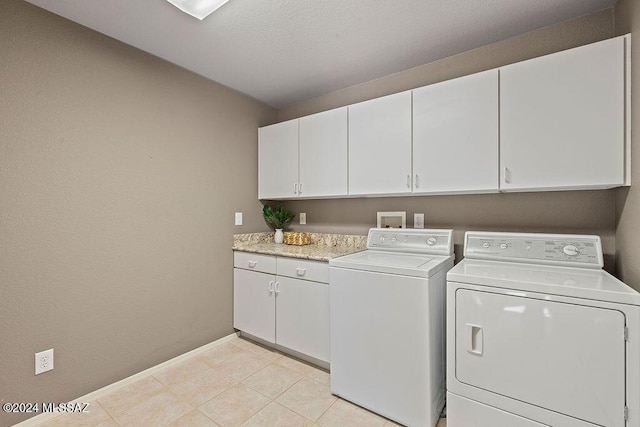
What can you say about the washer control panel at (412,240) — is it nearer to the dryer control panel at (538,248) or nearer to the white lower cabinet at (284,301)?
the dryer control panel at (538,248)

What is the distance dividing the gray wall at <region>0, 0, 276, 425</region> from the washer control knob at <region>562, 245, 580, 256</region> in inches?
100

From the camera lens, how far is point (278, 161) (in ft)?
9.15

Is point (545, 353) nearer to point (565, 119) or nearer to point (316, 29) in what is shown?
point (565, 119)

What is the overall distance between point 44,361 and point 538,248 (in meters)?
2.99

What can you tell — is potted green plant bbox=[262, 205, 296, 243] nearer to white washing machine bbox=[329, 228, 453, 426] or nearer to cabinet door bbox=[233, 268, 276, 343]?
cabinet door bbox=[233, 268, 276, 343]

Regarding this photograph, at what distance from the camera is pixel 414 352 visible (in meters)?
1.52

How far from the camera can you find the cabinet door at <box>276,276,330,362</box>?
2.07 meters

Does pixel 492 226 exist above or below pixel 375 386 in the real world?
above

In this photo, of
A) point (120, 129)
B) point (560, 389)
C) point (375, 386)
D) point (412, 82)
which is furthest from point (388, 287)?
point (120, 129)

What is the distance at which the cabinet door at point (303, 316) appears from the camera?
2072mm

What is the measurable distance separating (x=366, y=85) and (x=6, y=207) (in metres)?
2.64

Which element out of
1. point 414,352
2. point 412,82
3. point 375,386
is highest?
point 412,82

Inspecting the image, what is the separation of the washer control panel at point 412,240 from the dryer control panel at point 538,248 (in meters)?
0.14

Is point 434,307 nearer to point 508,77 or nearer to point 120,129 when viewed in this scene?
point 508,77
